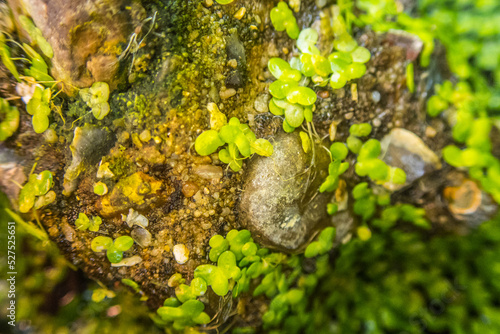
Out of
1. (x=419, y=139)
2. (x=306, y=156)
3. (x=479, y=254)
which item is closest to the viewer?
(x=306, y=156)

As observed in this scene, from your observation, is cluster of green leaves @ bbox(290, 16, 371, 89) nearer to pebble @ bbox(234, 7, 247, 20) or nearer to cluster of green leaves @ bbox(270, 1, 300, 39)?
Result: cluster of green leaves @ bbox(270, 1, 300, 39)

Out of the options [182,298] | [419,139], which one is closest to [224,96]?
[182,298]

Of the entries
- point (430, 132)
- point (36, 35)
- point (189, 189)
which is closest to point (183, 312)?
point (189, 189)

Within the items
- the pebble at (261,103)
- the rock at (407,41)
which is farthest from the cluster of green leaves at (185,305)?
the rock at (407,41)

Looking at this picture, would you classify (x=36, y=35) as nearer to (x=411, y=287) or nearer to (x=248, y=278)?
(x=248, y=278)

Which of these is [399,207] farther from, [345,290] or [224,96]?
[224,96]

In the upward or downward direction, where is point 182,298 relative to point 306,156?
downward

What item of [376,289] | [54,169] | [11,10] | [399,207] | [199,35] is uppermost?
[11,10]
